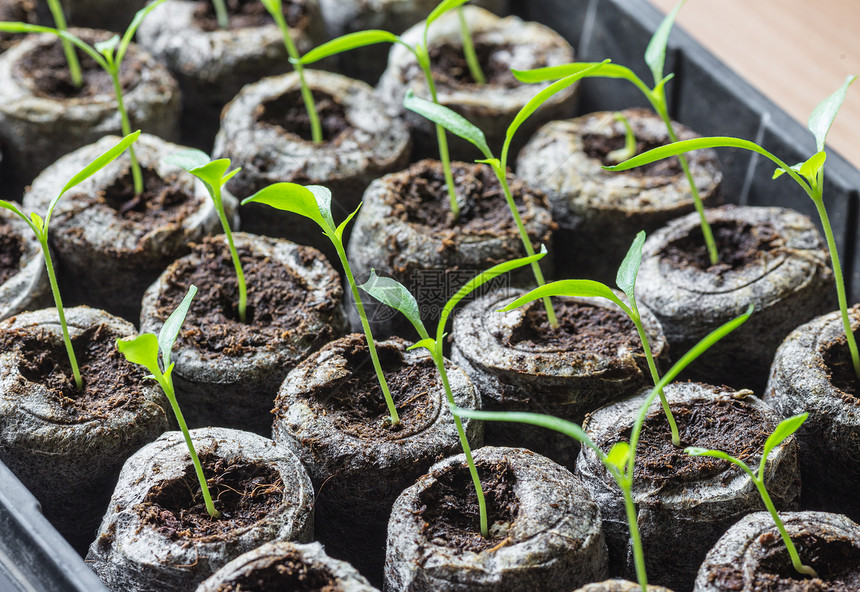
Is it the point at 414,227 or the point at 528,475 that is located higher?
the point at 414,227

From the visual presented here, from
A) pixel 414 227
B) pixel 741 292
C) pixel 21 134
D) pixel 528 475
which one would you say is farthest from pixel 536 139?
pixel 21 134

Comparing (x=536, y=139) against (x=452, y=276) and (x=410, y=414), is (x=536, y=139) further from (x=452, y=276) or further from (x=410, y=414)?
(x=410, y=414)

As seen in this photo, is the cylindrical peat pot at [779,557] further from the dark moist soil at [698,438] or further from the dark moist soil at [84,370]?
the dark moist soil at [84,370]

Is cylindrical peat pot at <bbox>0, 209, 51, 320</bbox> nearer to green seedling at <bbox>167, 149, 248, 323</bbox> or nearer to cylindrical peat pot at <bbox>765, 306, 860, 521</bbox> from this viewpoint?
green seedling at <bbox>167, 149, 248, 323</bbox>

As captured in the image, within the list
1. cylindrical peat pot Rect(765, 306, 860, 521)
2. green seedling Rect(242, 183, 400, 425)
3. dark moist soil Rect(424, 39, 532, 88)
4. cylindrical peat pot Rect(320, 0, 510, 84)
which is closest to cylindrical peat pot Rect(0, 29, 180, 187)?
cylindrical peat pot Rect(320, 0, 510, 84)

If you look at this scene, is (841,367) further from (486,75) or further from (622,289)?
(486,75)

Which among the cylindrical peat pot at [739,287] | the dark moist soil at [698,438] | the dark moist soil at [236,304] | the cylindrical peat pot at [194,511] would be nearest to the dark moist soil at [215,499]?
the cylindrical peat pot at [194,511]
